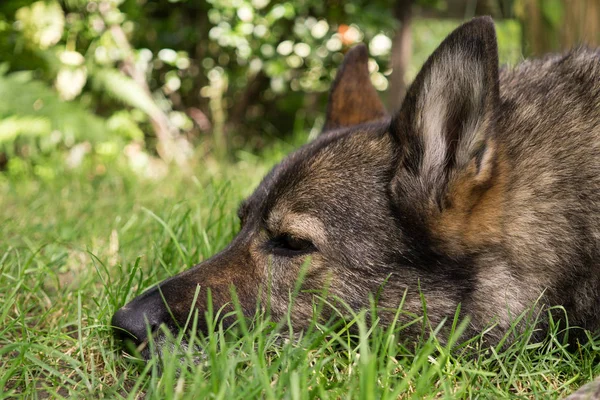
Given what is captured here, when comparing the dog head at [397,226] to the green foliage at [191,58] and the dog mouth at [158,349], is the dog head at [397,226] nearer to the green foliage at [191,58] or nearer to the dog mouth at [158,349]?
the dog mouth at [158,349]

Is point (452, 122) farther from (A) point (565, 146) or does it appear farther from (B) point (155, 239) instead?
(B) point (155, 239)

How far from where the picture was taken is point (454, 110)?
9.05 feet

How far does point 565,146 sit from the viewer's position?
9.65ft

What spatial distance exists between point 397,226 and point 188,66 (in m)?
5.95

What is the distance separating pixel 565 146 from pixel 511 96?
0.41 metres

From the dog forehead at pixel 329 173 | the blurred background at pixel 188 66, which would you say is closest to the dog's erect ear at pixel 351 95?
the dog forehead at pixel 329 173

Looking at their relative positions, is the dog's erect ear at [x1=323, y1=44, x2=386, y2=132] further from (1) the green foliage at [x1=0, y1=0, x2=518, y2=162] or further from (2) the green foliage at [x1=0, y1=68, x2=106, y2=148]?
(2) the green foliage at [x1=0, y1=68, x2=106, y2=148]

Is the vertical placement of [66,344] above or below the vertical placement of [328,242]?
below

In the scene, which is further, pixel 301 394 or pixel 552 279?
pixel 552 279

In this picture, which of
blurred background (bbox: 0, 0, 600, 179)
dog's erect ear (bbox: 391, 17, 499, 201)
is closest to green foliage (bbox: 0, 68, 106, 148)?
blurred background (bbox: 0, 0, 600, 179)

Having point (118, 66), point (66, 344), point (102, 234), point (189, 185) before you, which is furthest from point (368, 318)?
point (118, 66)

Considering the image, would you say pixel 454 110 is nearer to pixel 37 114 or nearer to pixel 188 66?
pixel 37 114

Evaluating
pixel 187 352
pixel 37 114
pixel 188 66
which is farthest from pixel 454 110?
pixel 188 66

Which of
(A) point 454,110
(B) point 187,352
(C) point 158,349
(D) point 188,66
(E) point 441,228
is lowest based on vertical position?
(C) point 158,349
